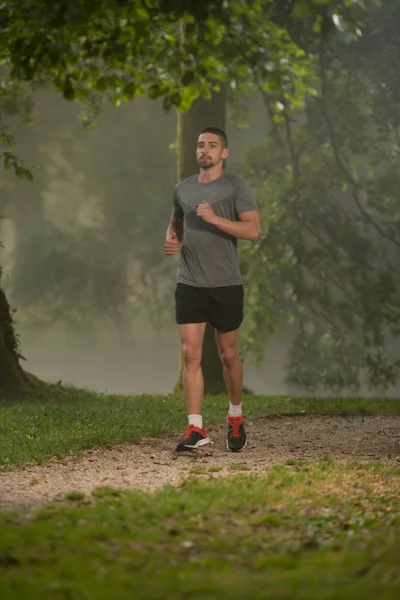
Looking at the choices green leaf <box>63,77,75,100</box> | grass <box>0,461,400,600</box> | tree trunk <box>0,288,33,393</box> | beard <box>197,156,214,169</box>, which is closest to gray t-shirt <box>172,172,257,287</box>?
beard <box>197,156,214,169</box>

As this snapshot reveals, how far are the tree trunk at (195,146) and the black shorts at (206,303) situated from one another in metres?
7.32

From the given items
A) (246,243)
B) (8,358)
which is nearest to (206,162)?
(8,358)

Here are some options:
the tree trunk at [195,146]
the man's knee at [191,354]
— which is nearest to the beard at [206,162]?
the man's knee at [191,354]

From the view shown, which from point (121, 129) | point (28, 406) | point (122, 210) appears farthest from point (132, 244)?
point (28, 406)

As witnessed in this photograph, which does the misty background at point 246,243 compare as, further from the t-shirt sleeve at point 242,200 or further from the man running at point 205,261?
the t-shirt sleeve at point 242,200

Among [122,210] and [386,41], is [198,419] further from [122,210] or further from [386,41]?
[122,210]

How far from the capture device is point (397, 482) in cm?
709

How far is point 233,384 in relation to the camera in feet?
29.4

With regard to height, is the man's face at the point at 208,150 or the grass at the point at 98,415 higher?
the man's face at the point at 208,150

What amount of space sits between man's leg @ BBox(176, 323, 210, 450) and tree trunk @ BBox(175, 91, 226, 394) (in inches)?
288

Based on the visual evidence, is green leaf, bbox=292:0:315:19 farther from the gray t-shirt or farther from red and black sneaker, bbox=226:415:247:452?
red and black sneaker, bbox=226:415:247:452

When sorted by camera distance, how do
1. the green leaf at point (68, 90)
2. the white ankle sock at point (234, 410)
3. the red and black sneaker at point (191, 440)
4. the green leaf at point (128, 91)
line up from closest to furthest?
1. the green leaf at point (68, 90)
2. the green leaf at point (128, 91)
3. the red and black sneaker at point (191, 440)
4. the white ankle sock at point (234, 410)

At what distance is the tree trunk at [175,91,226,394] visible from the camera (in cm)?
1599

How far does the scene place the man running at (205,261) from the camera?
861 centimetres
